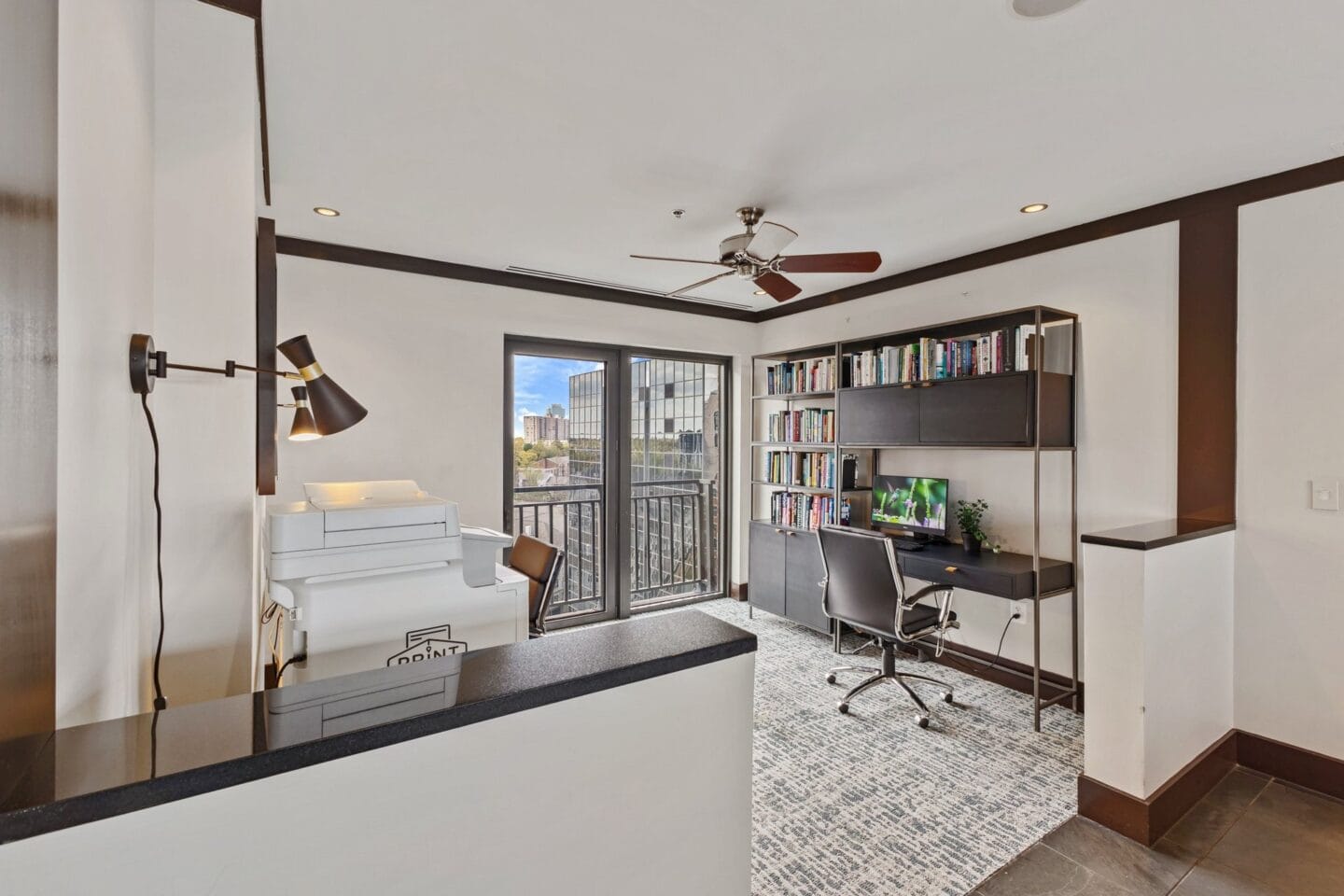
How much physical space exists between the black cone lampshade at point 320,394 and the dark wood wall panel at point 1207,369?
10.9 ft

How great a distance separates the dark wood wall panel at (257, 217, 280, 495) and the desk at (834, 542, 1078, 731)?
2692mm

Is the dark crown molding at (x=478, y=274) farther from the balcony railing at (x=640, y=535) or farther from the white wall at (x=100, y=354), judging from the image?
the white wall at (x=100, y=354)

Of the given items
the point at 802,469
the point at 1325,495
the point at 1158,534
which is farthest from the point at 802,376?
the point at 1325,495

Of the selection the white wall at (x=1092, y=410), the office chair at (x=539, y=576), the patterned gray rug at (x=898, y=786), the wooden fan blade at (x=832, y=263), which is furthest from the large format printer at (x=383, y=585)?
the white wall at (x=1092, y=410)

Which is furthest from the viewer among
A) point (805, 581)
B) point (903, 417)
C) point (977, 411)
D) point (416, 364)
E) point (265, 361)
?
point (805, 581)

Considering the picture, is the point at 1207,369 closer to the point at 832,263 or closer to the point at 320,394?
the point at 832,263

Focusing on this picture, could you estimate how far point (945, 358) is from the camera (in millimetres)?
3469

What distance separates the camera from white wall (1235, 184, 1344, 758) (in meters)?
2.45

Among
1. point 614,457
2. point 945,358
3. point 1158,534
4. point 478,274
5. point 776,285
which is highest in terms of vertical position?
point 478,274

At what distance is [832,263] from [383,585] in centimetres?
223

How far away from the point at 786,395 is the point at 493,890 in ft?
13.0

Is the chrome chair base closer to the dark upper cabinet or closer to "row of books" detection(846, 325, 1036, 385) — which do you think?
the dark upper cabinet

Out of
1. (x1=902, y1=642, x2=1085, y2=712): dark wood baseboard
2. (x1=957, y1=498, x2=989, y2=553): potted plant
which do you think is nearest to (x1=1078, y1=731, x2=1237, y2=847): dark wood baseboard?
(x1=902, y1=642, x2=1085, y2=712): dark wood baseboard

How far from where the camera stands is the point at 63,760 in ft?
2.14
